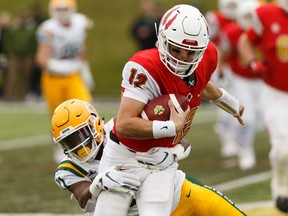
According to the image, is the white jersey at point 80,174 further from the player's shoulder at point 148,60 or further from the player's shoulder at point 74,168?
the player's shoulder at point 148,60

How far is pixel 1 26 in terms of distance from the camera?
1889 centimetres

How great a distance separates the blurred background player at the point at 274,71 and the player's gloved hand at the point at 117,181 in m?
2.56

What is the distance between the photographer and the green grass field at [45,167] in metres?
7.54

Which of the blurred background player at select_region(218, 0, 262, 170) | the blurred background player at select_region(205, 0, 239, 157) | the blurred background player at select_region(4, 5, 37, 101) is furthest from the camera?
the blurred background player at select_region(4, 5, 37, 101)

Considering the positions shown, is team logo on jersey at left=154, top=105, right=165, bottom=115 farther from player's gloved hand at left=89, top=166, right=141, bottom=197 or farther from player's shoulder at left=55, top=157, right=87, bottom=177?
player's shoulder at left=55, top=157, right=87, bottom=177

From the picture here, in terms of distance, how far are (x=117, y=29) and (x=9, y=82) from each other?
674cm

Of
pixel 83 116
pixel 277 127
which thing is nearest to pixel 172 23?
pixel 83 116

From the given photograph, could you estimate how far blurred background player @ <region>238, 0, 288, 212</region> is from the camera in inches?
283

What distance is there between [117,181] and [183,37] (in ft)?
2.72

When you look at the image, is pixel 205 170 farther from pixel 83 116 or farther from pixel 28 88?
pixel 28 88

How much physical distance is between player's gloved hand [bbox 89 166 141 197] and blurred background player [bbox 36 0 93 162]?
505cm

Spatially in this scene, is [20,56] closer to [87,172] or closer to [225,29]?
[225,29]

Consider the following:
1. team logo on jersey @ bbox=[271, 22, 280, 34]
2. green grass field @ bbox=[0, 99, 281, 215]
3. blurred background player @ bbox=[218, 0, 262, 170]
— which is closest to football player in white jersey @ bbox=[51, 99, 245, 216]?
green grass field @ bbox=[0, 99, 281, 215]

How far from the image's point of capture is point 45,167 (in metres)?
9.64
